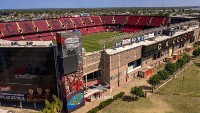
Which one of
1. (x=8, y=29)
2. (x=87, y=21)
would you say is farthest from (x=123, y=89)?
(x=87, y=21)

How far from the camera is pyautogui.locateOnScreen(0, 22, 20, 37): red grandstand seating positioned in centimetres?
9569

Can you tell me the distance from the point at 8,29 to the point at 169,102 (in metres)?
77.9

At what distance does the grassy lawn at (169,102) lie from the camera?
4369 cm

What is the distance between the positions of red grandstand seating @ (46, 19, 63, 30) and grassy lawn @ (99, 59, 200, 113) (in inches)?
2816

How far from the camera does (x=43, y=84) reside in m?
44.4

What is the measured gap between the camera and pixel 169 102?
154ft

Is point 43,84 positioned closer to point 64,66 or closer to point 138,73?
point 64,66

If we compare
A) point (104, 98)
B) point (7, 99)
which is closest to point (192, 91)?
point (104, 98)

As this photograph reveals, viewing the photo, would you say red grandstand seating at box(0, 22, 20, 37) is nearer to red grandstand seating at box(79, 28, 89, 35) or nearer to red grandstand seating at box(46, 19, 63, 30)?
red grandstand seating at box(46, 19, 63, 30)

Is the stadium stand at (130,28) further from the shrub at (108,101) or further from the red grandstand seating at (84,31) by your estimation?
the shrub at (108,101)

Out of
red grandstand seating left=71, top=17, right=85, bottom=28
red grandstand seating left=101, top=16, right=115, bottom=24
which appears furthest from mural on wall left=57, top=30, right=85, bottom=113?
red grandstand seating left=101, top=16, right=115, bottom=24

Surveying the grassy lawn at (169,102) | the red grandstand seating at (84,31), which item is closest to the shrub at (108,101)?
the grassy lawn at (169,102)

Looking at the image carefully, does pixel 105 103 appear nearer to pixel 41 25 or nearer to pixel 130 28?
pixel 41 25

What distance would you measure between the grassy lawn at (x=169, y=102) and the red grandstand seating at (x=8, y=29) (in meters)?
67.4
